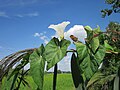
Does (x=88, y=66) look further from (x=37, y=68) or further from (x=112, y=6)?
(x=112, y=6)

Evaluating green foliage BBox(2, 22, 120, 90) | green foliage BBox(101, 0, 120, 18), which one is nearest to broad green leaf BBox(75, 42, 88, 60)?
green foliage BBox(2, 22, 120, 90)

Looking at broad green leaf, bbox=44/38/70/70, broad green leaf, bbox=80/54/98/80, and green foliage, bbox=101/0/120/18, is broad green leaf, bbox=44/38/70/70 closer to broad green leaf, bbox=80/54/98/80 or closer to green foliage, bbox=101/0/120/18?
broad green leaf, bbox=80/54/98/80

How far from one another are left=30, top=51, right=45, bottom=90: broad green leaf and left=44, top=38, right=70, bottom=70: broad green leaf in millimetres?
11

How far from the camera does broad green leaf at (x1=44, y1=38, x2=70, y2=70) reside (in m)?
0.41

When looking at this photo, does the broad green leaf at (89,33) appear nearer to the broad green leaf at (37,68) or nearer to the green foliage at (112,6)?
the broad green leaf at (37,68)

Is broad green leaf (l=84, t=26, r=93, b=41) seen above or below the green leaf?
above

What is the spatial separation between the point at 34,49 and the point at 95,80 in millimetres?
124

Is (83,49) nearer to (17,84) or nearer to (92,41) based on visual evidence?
(92,41)

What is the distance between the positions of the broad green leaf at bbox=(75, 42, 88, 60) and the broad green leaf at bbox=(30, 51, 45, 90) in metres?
0.05

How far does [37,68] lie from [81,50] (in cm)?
7

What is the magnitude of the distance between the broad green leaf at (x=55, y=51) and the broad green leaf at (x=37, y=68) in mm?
11

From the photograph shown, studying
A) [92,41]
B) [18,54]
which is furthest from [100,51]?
[18,54]

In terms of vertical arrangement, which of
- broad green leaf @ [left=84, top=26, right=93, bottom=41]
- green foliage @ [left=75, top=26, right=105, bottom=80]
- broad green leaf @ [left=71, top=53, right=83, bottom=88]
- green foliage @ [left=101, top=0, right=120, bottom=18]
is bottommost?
broad green leaf @ [left=71, top=53, right=83, bottom=88]

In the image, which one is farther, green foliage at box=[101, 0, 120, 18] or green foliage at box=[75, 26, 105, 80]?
green foliage at box=[101, 0, 120, 18]
